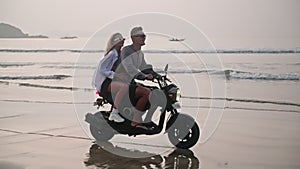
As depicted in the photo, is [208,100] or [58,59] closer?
[208,100]

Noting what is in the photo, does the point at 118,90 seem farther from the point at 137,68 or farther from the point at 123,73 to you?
the point at 137,68

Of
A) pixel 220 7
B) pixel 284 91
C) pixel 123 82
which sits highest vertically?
pixel 220 7

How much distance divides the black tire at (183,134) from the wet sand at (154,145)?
0.34ft

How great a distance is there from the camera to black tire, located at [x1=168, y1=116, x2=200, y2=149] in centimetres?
580

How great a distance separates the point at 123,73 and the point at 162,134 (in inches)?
55.6

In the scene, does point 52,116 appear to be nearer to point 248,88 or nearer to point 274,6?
point 248,88

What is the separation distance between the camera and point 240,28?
16172 millimetres

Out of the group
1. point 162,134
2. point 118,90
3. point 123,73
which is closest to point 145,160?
point 118,90

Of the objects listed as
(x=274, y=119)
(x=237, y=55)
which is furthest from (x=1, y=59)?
(x=274, y=119)

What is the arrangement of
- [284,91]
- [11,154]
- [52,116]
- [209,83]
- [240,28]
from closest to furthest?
[11,154] → [52,116] → [284,91] → [209,83] → [240,28]

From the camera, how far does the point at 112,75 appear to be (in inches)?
230

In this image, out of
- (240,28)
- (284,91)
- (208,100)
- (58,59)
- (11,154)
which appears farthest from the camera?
(58,59)

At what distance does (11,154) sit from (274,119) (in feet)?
14.6

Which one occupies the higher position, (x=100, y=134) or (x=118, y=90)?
(x=118, y=90)
